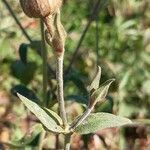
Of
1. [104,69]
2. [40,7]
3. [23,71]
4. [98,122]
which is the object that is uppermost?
[40,7]

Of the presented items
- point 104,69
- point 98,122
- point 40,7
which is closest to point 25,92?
point 104,69

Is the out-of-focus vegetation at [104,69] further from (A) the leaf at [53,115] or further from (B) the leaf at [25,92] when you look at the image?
(A) the leaf at [53,115]

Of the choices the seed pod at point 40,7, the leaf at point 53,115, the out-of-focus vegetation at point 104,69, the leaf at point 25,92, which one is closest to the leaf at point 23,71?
the out-of-focus vegetation at point 104,69

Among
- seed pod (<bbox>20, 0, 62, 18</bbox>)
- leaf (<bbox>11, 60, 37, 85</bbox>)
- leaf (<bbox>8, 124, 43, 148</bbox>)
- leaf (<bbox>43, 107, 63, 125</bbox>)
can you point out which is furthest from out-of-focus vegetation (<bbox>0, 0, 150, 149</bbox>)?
seed pod (<bbox>20, 0, 62, 18</bbox>)

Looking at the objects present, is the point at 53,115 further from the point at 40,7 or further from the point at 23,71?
the point at 23,71

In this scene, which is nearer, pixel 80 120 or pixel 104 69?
pixel 80 120

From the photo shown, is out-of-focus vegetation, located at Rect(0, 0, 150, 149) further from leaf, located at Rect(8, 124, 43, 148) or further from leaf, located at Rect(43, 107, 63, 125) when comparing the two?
leaf, located at Rect(43, 107, 63, 125)
